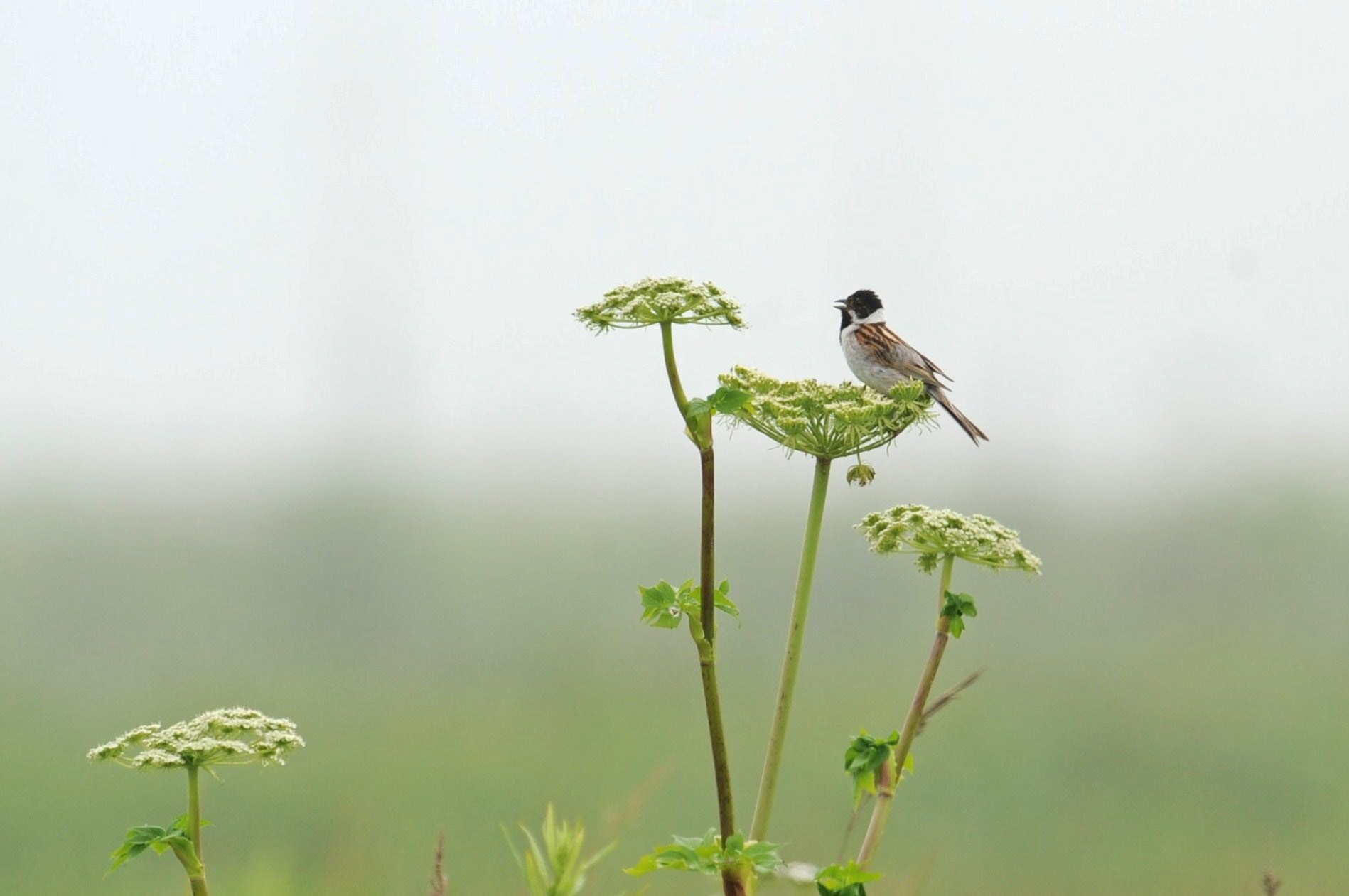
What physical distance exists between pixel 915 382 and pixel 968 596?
0.35 meters

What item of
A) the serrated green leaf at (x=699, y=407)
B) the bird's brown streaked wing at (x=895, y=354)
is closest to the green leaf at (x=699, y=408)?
the serrated green leaf at (x=699, y=407)

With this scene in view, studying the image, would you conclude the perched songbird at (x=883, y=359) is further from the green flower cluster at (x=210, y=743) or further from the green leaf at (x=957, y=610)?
the green flower cluster at (x=210, y=743)

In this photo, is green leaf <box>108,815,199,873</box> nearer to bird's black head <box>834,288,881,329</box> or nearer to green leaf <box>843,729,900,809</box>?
green leaf <box>843,729,900,809</box>

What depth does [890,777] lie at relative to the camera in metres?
1.61

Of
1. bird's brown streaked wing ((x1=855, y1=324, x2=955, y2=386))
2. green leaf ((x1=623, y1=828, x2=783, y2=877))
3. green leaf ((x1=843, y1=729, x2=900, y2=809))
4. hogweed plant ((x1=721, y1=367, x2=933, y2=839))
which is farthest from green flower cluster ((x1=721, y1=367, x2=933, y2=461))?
bird's brown streaked wing ((x1=855, y1=324, x2=955, y2=386))

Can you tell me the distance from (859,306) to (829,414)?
138cm

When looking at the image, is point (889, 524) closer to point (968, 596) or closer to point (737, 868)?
point (968, 596)

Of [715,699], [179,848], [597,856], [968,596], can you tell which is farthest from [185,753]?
[968,596]

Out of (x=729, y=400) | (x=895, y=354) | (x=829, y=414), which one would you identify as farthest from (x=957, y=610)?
(x=895, y=354)

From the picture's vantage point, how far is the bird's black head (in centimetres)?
295

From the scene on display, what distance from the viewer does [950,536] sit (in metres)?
1.69

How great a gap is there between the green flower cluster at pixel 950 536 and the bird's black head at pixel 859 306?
1257 mm

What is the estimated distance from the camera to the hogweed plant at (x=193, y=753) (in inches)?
58.3

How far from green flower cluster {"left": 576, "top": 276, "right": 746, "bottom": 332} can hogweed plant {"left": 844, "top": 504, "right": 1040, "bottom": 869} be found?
42 centimetres
